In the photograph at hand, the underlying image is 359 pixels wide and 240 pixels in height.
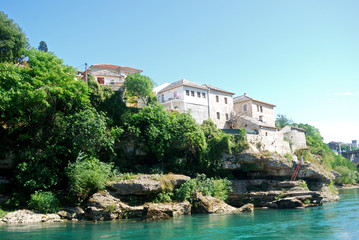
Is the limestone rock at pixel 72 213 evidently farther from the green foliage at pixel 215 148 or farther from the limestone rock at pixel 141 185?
the green foliage at pixel 215 148

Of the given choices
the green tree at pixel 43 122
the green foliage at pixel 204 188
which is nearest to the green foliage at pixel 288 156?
the green foliage at pixel 204 188

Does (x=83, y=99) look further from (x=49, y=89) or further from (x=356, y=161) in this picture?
(x=356, y=161)

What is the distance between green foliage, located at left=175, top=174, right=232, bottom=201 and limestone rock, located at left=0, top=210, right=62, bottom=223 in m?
9.86

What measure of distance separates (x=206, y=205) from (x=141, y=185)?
629 centimetres

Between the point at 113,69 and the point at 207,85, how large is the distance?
21.0 metres

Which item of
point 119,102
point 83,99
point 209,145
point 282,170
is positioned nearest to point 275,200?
point 282,170

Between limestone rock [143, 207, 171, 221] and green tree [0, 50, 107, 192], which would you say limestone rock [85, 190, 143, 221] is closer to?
limestone rock [143, 207, 171, 221]

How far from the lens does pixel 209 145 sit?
32.6m

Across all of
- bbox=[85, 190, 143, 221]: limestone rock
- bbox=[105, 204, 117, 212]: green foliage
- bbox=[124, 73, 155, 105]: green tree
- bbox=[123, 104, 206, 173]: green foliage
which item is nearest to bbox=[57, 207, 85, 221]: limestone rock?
bbox=[85, 190, 143, 221]: limestone rock

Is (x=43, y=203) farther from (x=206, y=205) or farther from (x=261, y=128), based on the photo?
(x=261, y=128)

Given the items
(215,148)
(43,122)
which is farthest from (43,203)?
(215,148)

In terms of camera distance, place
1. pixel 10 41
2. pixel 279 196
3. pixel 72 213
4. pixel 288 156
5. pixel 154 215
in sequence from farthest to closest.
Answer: pixel 288 156
pixel 279 196
pixel 10 41
pixel 72 213
pixel 154 215

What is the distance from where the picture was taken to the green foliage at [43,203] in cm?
2164

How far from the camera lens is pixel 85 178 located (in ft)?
75.2
